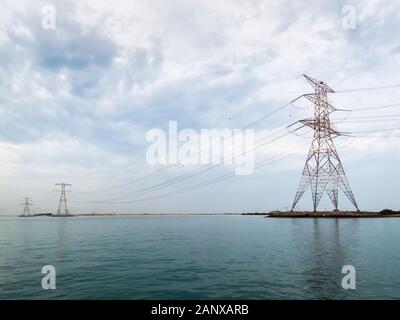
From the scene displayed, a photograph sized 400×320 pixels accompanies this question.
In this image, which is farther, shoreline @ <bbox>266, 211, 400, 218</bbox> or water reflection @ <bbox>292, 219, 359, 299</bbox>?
shoreline @ <bbox>266, 211, 400, 218</bbox>

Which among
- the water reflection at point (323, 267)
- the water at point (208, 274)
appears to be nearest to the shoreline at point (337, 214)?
the water reflection at point (323, 267)

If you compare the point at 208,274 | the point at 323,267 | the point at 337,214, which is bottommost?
the point at 208,274

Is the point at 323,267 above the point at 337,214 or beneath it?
beneath

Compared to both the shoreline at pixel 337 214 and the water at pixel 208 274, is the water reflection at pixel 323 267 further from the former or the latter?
the shoreline at pixel 337 214

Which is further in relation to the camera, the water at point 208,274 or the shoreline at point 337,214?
the shoreline at point 337,214

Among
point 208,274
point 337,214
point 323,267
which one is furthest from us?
point 337,214

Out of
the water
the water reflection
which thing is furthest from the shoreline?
the water

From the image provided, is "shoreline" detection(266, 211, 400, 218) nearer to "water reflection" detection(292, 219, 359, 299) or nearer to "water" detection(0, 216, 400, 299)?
"water reflection" detection(292, 219, 359, 299)

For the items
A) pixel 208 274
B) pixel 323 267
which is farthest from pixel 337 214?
pixel 208 274

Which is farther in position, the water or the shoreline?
the shoreline

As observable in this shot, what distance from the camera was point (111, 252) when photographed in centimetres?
4656

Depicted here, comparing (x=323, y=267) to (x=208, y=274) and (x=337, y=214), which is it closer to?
(x=208, y=274)
